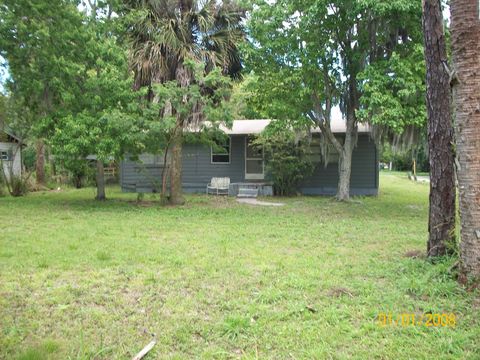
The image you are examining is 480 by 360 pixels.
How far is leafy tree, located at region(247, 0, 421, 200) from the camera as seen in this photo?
10.0 metres

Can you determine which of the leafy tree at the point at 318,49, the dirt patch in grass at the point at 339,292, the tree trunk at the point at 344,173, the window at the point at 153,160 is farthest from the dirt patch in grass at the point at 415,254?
the window at the point at 153,160

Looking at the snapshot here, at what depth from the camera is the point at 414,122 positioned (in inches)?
370

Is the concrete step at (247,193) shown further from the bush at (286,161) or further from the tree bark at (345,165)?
the tree bark at (345,165)

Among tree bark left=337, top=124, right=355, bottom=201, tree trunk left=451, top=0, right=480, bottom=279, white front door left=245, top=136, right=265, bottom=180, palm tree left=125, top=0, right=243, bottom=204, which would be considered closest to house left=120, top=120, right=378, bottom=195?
white front door left=245, top=136, right=265, bottom=180

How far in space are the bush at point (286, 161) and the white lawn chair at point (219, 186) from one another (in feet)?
5.82

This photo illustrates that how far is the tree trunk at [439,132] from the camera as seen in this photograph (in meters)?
4.38

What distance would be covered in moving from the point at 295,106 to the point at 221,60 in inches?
103

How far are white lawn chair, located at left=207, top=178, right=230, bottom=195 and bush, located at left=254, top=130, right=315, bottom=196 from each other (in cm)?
178

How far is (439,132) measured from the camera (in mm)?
4441

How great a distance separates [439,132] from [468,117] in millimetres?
626

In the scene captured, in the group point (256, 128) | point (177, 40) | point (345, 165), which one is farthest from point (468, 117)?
point (256, 128)

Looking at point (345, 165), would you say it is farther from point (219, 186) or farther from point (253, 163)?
point (219, 186)

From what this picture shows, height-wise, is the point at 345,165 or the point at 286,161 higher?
the point at 286,161

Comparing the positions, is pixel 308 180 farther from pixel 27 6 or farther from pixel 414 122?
pixel 27 6
